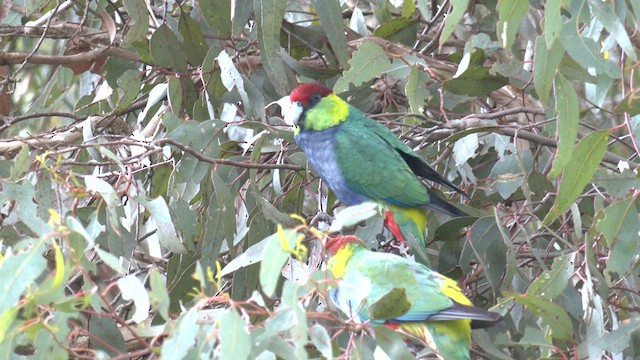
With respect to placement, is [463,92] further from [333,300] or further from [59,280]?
[59,280]

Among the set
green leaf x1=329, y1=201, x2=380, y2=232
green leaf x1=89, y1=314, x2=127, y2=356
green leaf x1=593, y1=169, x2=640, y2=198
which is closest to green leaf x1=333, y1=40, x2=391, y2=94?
green leaf x1=593, y1=169, x2=640, y2=198

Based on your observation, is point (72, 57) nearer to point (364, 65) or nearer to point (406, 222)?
point (364, 65)

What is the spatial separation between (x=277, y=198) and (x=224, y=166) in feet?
0.72

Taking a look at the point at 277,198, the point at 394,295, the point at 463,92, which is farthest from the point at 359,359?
the point at 463,92

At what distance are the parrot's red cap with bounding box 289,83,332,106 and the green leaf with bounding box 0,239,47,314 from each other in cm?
168

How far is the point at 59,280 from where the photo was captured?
166 centimetres

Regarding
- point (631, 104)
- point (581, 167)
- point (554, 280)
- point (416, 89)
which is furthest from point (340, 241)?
point (631, 104)

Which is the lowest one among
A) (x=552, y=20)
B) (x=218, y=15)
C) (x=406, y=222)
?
(x=406, y=222)

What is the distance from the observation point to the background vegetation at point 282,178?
1859mm

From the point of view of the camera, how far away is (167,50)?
10.6ft

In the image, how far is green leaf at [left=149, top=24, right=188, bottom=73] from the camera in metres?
3.17

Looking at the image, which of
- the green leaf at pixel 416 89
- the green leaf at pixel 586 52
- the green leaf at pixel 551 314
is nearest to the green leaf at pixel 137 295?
the green leaf at pixel 551 314

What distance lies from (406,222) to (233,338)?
1.77m

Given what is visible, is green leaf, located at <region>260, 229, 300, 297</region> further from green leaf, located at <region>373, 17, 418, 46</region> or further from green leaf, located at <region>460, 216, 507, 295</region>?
green leaf, located at <region>373, 17, 418, 46</region>
